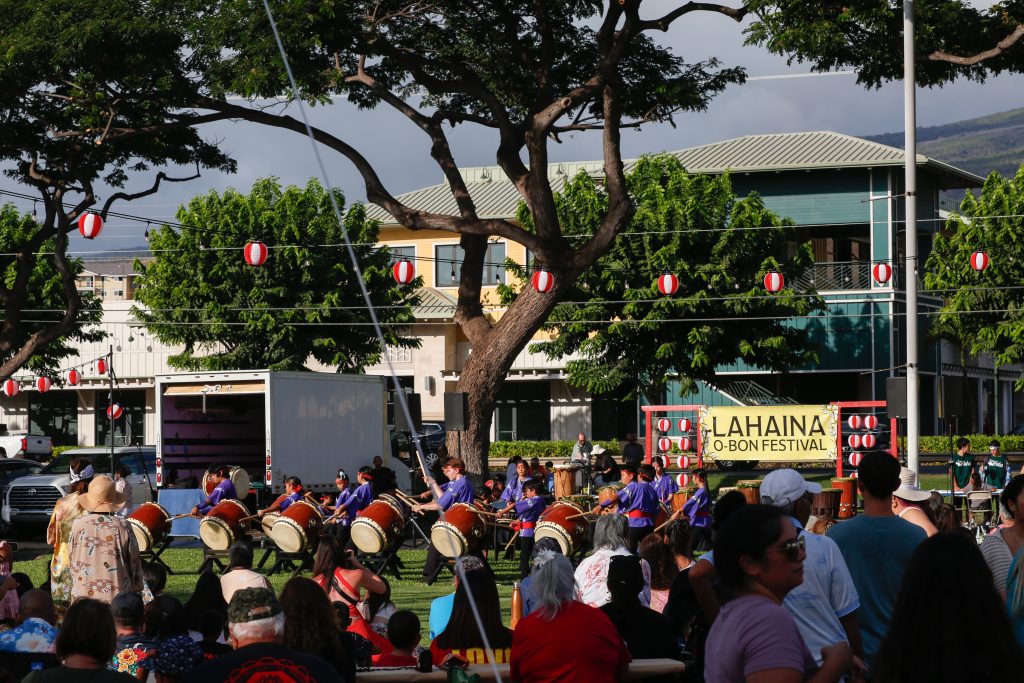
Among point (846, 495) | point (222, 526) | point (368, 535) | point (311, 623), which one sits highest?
point (311, 623)

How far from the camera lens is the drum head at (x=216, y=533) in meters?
18.3

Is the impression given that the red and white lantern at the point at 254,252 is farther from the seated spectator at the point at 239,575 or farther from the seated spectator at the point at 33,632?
the seated spectator at the point at 33,632

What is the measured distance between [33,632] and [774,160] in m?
46.2

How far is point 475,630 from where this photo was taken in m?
7.70

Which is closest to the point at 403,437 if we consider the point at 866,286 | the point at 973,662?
the point at 866,286

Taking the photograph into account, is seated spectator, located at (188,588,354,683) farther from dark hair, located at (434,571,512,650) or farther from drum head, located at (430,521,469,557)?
drum head, located at (430,521,469,557)

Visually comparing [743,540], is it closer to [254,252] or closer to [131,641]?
[131,641]

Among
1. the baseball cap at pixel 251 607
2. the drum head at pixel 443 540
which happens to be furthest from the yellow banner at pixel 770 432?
the baseball cap at pixel 251 607

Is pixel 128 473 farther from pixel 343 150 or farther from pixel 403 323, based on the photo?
pixel 403 323

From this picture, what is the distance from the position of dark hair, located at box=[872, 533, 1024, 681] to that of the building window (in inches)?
2030

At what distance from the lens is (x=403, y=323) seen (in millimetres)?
45531

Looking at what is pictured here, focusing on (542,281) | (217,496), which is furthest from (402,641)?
(542,281)

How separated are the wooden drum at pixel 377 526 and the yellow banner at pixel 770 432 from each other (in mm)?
10984

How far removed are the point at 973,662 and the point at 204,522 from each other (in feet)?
50.8
